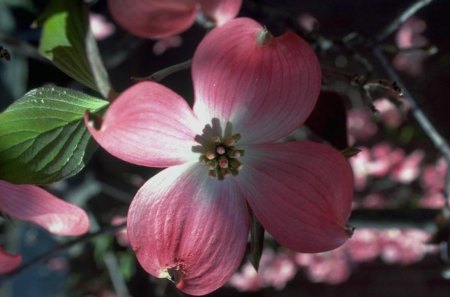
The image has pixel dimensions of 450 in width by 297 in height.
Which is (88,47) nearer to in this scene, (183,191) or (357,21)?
(183,191)

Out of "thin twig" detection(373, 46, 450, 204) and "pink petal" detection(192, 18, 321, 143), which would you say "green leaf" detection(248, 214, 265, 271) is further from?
"thin twig" detection(373, 46, 450, 204)

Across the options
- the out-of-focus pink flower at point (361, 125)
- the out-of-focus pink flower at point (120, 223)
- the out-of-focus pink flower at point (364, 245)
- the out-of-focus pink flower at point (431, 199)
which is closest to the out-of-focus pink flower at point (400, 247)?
the out-of-focus pink flower at point (364, 245)

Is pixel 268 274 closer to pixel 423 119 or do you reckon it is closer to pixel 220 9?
pixel 423 119

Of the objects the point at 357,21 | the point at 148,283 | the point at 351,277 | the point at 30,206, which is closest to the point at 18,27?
the point at 30,206

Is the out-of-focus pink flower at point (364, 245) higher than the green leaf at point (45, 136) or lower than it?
lower

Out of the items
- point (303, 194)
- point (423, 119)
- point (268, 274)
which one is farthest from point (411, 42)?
point (303, 194)

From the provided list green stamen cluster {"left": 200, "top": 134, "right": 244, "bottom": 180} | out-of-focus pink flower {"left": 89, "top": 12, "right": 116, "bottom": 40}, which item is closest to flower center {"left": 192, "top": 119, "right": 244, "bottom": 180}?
green stamen cluster {"left": 200, "top": 134, "right": 244, "bottom": 180}

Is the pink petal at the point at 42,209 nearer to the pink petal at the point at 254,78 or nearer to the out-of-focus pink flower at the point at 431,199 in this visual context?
the pink petal at the point at 254,78
